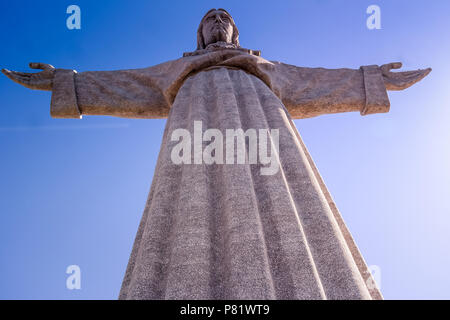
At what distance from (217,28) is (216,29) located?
2 centimetres

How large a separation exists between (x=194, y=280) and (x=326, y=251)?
67 cm

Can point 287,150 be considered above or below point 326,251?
above

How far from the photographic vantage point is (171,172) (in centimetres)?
233

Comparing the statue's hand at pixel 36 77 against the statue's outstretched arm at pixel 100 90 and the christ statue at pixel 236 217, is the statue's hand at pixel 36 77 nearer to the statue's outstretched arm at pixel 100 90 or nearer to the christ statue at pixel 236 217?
the statue's outstretched arm at pixel 100 90

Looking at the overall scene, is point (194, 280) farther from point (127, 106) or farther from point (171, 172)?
point (127, 106)

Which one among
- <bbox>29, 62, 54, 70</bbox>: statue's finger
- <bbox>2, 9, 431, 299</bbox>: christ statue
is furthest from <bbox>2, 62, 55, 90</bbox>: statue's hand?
<bbox>2, 9, 431, 299</bbox>: christ statue

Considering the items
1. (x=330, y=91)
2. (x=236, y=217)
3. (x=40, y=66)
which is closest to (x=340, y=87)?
(x=330, y=91)

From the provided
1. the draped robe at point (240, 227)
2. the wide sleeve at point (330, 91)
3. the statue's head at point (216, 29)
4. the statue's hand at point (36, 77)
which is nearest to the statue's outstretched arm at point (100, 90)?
the statue's hand at point (36, 77)

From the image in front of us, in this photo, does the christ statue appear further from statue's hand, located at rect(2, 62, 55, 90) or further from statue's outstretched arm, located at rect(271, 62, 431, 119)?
statue's hand, located at rect(2, 62, 55, 90)

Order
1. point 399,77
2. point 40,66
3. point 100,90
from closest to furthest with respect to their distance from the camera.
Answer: point 40,66 → point 100,90 → point 399,77

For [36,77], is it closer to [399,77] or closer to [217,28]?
[217,28]

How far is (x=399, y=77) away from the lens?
470 centimetres
